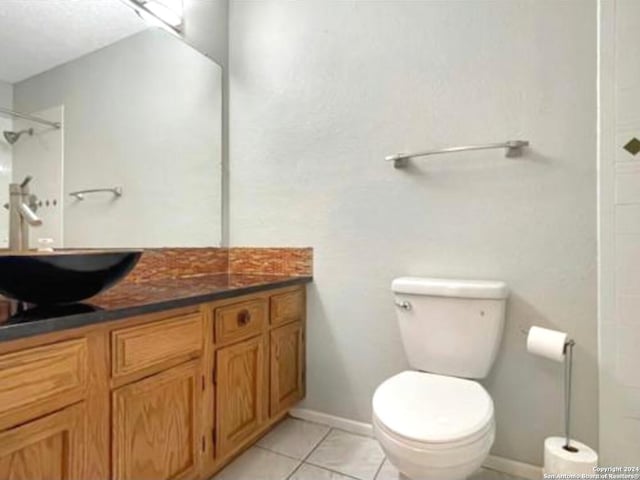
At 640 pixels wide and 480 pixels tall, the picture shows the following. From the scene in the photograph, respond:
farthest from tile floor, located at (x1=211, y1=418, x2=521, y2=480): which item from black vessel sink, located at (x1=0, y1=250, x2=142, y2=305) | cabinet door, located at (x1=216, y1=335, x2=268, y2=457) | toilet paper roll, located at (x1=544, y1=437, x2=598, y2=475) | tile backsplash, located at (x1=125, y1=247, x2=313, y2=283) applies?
black vessel sink, located at (x1=0, y1=250, x2=142, y2=305)

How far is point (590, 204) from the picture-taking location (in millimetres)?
1324

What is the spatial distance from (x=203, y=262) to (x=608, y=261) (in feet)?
5.91

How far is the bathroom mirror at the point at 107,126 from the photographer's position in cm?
127

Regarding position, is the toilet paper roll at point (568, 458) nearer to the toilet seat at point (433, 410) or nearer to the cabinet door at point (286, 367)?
the toilet seat at point (433, 410)

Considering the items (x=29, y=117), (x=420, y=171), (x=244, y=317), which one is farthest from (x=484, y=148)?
(x=29, y=117)

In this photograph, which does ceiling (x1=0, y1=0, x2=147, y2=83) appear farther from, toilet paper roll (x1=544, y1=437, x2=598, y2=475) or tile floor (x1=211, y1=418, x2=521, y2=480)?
toilet paper roll (x1=544, y1=437, x2=598, y2=475)

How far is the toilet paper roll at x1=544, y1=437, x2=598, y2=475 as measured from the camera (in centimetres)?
115

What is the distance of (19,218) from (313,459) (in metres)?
1.45

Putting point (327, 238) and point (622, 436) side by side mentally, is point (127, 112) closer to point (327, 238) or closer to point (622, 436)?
point (327, 238)

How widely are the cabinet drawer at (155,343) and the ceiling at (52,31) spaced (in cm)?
99

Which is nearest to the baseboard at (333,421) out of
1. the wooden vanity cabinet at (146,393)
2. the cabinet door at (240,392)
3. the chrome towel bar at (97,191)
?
the wooden vanity cabinet at (146,393)

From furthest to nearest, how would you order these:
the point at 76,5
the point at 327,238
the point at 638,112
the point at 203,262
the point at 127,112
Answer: the point at 203,262 → the point at 327,238 → the point at 127,112 → the point at 76,5 → the point at 638,112

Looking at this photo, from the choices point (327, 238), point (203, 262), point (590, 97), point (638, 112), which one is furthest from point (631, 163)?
point (203, 262)

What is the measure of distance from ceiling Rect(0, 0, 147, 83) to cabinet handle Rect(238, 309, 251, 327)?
1.14 m
